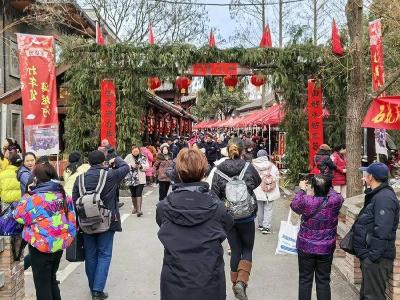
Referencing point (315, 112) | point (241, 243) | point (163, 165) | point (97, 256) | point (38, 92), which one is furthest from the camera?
point (315, 112)

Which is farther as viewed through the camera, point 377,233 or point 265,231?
point 265,231

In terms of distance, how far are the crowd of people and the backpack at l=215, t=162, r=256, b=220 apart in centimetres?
1

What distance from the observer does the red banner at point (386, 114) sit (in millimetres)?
6316

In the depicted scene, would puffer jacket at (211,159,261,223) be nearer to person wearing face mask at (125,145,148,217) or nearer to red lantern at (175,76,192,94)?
person wearing face mask at (125,145,148,217)

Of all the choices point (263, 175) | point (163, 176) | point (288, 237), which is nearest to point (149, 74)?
point (163, 176)

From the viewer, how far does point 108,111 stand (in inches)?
556

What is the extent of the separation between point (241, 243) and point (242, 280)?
44 cm

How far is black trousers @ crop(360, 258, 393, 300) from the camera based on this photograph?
450cm

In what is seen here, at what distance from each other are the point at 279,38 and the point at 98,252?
80.6 feet

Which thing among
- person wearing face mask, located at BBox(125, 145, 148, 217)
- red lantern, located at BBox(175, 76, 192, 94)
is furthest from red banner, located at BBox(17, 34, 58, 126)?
red lantern, located at BBox(175, 76, 192, 94)

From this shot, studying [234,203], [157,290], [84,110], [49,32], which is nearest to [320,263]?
[234,203]

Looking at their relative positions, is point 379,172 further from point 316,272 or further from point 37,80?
point 37,80

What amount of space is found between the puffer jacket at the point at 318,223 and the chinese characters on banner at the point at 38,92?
612cm

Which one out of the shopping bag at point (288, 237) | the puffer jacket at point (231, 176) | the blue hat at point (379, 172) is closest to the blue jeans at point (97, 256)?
the puffer jacket at point (231, 176)
